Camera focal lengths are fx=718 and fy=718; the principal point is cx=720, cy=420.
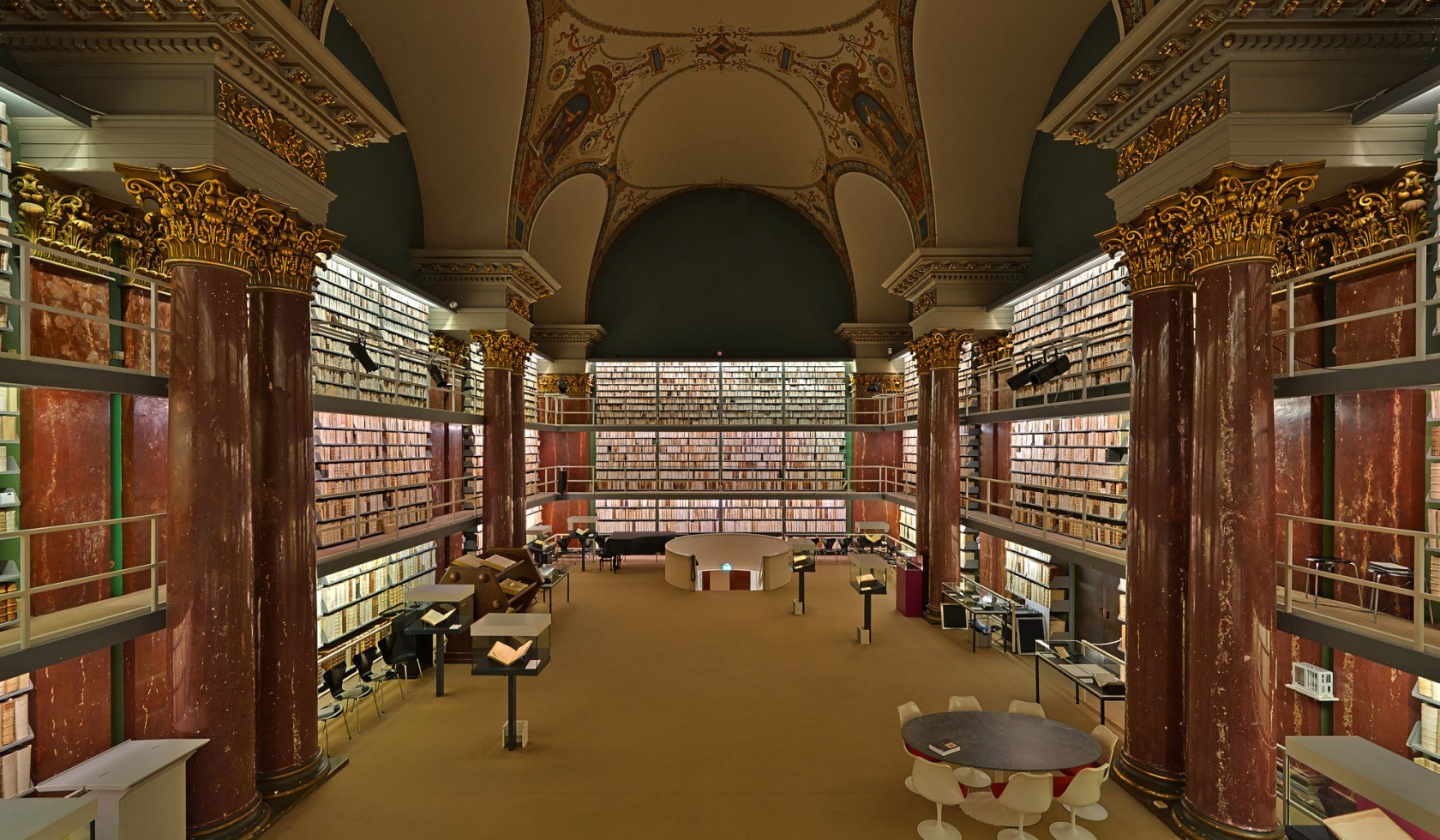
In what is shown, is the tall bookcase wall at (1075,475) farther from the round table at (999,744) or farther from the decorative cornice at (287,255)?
the decorative cornice at (287,255)

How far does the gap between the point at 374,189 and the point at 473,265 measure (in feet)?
6.92

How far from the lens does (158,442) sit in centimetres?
702

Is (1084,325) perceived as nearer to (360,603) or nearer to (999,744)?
(999,744)

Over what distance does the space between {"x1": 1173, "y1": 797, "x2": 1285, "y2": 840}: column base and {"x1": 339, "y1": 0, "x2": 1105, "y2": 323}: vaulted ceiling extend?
9.16 m

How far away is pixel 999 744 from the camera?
588cm

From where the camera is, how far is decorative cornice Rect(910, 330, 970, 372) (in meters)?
12.6

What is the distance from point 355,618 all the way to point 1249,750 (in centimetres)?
1036

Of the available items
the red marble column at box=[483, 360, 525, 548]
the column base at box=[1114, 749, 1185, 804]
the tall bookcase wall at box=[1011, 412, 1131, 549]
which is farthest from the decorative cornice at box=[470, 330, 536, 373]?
the column base at box=[1114, 749, 1185, 804]

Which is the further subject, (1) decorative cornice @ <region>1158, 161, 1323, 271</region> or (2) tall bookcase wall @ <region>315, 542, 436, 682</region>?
(2) tall bookcase wall @ <region>315, 542, 436, 682</region>

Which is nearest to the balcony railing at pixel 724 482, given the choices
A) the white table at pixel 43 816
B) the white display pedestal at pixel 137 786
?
the white display pedestal at pixel 137 786

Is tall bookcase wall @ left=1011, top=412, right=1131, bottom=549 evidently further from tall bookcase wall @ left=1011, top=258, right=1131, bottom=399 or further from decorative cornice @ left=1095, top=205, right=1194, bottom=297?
decorative cornice @ left=1095, top=205, right=1194, bottom=297

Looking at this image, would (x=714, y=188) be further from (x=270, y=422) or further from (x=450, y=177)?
(x=270, y=422)

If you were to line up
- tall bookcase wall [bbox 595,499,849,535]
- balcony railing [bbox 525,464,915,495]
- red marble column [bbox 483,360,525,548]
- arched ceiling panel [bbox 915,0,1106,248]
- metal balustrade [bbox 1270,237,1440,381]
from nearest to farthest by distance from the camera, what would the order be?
metal balustrade [bbox 1270,237,1440,381]
arched ceiling panel [bbox 915,0,1106,248]
red marble column [bbox 483,360,525,548]
balcony railing [bbox 525,464,915,495]
tall bookcase wall [bbox 595,499,849,535]

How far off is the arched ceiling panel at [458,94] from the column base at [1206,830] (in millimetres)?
11587
